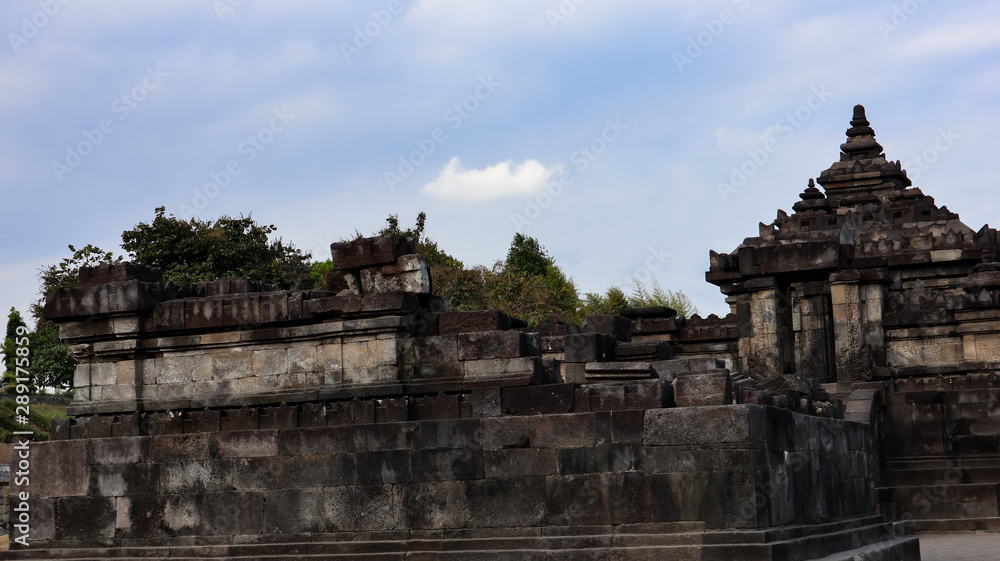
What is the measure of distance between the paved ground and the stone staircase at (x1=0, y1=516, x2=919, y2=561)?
2.66 m

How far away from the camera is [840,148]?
3578 cm

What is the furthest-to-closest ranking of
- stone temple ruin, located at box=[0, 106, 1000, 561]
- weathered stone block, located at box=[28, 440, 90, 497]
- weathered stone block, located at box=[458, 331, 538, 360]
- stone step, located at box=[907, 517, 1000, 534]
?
stone step, located at box=[907, 517, 1000, 534]
weathered stone block, located at box=[28, 440, 90, 497]
weathered stone block, located at box=[458, 331, 538, 360]
stone temple ruin, located at box=[0, 106, 1000, 561]

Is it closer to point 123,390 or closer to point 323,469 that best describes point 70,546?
point 123,390

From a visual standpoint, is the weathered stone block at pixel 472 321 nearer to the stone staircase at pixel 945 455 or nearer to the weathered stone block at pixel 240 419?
the weathered stone block at pixel 240 419

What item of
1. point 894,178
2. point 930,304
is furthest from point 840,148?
point 930,304

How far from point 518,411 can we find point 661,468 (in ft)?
6.17

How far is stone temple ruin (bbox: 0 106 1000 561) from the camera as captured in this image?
1346 centimetres

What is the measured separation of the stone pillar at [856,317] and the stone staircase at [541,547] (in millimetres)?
9451

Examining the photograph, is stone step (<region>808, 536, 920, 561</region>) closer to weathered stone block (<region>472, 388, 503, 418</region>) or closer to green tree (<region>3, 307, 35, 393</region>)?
weathered stone block (<region>472, 388, 503, 418</region>)

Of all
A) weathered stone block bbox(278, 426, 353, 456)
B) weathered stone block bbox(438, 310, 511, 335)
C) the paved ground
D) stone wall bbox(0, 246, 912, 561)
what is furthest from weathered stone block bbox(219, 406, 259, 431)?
the paved ground

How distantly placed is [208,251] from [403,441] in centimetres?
3590

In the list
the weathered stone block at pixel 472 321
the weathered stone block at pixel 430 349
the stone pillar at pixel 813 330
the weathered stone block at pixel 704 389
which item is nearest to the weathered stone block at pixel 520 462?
the weathered stone block at pixel 430 349

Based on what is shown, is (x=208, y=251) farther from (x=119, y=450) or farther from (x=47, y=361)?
(x=119, y=450)

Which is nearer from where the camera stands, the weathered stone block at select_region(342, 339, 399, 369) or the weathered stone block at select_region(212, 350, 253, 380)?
the weathered stone block at select_region(342, 339, 399, 369)
